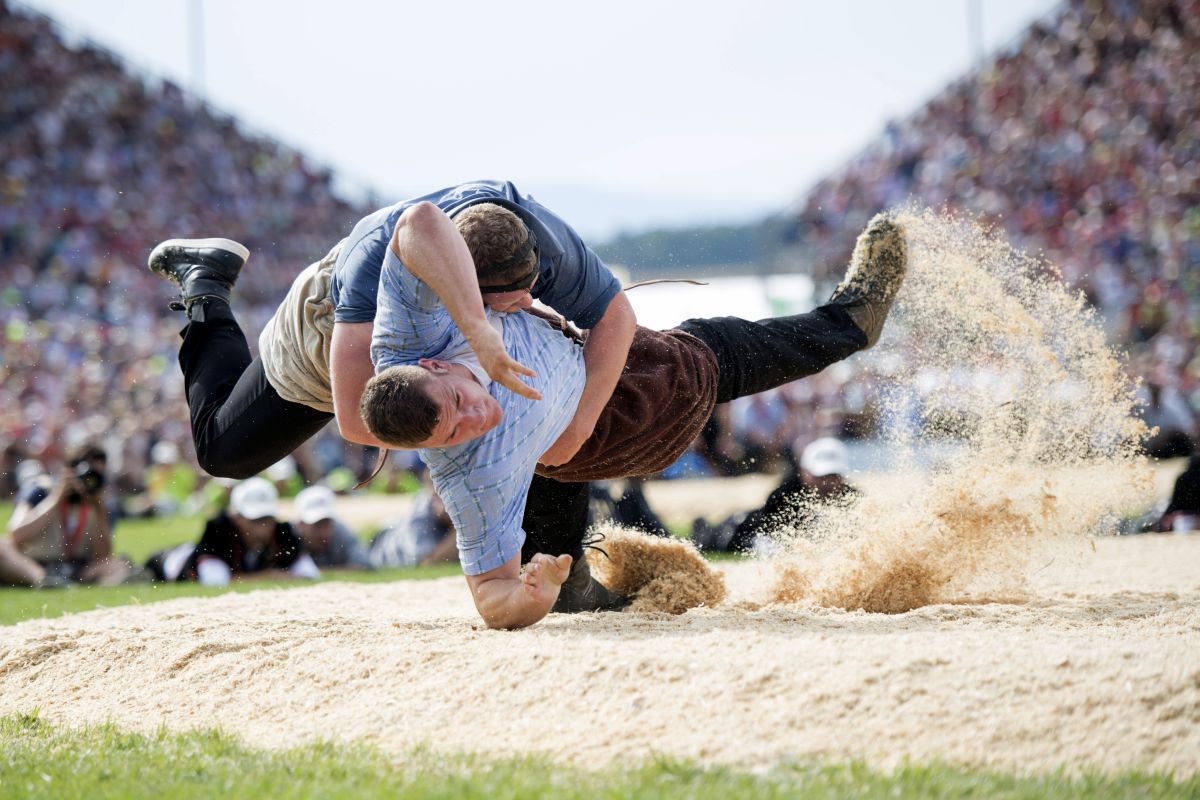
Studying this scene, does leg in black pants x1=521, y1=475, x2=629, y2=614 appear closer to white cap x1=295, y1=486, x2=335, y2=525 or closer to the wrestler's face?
A: the wrestler's face

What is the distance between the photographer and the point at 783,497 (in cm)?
844

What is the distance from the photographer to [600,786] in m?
2.92

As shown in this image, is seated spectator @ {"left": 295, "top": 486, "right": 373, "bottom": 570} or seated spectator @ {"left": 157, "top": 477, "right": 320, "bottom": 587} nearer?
seated spectator @ {"left": 157, "top": 477, "right": 320, "bottom": 587}

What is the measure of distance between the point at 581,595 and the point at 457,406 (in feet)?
5.52

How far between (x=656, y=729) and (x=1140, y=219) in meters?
19.5

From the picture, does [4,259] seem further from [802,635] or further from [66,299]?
[802,635]

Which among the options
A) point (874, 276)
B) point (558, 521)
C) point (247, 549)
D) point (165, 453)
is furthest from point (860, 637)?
point (165, 453)

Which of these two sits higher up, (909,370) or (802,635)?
(909,370)

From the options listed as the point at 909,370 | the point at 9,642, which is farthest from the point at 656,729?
the point at 909,370

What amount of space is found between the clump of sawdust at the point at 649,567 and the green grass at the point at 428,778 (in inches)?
86.6

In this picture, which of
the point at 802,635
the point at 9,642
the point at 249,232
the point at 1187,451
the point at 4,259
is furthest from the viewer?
the point at 249,232

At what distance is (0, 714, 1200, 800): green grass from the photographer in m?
2.80

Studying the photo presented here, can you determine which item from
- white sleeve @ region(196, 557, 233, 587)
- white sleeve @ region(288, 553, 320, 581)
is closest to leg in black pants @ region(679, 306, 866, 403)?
white sleeve @ region(288, 553, 320, 581)

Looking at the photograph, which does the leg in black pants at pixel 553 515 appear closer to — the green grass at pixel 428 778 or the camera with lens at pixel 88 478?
the green grass at pixel 428 778
